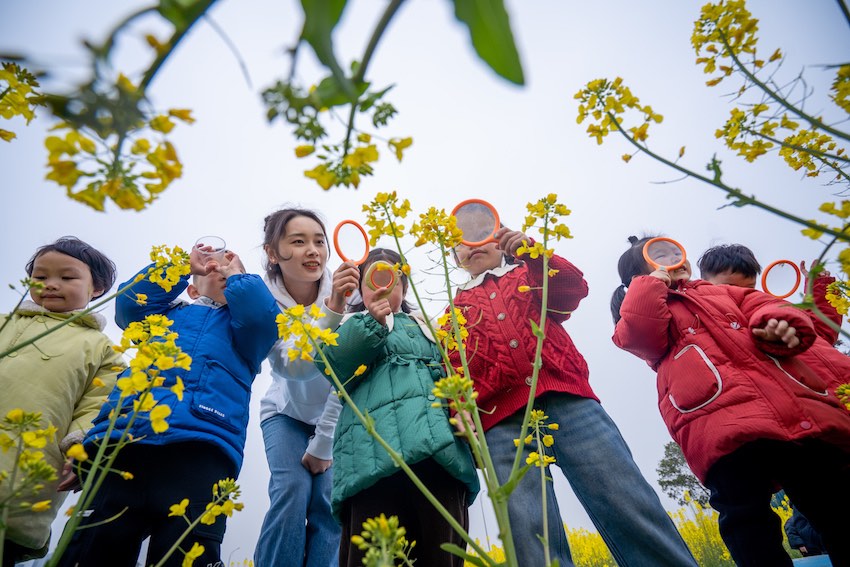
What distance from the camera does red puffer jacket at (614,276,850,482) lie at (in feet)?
5.73

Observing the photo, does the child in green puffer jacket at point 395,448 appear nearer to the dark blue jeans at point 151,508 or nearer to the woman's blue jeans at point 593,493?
the woman's blue jeans at point 593,493

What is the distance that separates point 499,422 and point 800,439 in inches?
42.5

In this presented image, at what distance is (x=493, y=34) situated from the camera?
0.95ft

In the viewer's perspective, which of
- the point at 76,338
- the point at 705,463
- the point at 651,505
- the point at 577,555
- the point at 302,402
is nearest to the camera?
the point at 651,505

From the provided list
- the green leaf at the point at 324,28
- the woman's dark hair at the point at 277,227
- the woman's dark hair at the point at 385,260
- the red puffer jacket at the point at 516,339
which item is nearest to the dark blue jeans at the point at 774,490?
the red puffer jacket at the point at 516,339

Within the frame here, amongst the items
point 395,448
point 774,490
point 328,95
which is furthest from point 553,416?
point 328,95

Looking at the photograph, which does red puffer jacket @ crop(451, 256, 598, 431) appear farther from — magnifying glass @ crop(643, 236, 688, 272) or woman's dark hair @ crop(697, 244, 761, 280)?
woman's dark hair @ crop(697, 244, 761, 280)

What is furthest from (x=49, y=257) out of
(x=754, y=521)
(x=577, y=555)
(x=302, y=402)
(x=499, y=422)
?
(x=577, y=555)

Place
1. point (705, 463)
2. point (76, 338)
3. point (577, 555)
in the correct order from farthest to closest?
point (577, 555), point (76, 338), point (705, 463)

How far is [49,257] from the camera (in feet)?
7.26

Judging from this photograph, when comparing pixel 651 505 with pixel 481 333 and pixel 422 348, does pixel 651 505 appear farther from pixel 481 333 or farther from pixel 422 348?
pixel 422 348

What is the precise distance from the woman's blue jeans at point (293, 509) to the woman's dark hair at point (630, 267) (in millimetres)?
1960

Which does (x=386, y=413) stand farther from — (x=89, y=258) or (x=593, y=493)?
(x=89, y=258)

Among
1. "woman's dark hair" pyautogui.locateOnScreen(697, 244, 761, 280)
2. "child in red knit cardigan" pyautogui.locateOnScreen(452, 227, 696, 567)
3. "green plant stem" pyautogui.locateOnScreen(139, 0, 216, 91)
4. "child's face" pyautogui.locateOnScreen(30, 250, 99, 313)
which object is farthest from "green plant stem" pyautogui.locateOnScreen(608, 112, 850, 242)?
"child's face" pyautogui.locateOnScreen(30, 250, 99, 313)
